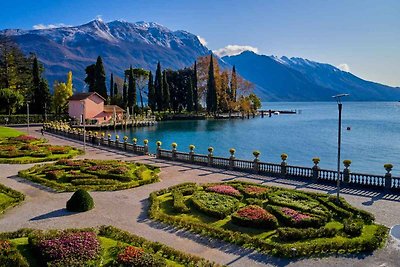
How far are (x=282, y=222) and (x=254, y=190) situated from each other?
5588 millimetres

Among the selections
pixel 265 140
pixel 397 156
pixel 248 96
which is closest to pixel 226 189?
pixel 397 156

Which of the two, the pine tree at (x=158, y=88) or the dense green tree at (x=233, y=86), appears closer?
the pine tree at (x=158, y=88)

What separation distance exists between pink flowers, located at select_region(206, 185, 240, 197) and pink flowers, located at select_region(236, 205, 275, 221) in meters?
3.55

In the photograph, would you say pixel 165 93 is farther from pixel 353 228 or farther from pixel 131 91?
pixel 353 228

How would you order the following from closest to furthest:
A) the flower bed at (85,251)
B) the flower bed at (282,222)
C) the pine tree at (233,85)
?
1. the flower bed at (85,251)
2. the flower bed at (282,222)
3. the pine tree at (233,85)

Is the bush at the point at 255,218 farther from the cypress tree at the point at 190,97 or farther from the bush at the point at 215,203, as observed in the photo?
the cypress tree at the point at 190,97

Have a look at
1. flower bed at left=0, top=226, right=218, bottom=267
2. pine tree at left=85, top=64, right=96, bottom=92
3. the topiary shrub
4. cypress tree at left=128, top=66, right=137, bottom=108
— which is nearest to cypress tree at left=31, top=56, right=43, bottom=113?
pine tree at left=85, top=64, right=96, bottom=92

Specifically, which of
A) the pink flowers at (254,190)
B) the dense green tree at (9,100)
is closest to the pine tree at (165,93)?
the dense green tree at (9,100)

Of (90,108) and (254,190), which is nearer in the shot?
(254,190)

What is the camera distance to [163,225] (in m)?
18.4

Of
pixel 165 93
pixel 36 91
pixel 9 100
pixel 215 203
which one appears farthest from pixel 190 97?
pixel 215 203

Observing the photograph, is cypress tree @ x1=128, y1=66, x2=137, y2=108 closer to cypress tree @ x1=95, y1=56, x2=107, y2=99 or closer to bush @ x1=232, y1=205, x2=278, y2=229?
cypress tree @ x1=95, y1=56, x2=107, y2=99

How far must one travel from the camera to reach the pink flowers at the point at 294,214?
696 inches

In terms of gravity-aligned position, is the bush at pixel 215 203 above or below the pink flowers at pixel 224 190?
below
